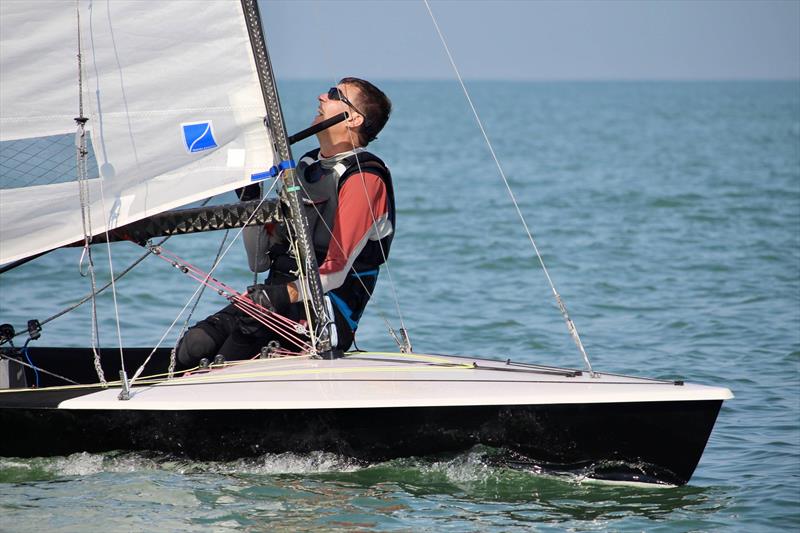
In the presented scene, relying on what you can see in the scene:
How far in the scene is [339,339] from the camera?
15.6 ft

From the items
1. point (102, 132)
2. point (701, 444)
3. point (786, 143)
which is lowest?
point (701, 444)

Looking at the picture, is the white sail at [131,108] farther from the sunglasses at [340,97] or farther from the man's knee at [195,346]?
the man's knee at [195,346]

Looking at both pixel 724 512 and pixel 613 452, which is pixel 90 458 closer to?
pixel 613 452

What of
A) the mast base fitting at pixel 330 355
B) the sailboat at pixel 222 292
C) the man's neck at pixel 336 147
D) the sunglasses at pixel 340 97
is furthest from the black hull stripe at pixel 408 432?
the sunglasses at pixel 340 97

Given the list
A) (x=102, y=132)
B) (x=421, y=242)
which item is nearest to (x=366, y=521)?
(x=102, y=132)

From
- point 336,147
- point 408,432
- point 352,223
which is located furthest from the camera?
point 336,147

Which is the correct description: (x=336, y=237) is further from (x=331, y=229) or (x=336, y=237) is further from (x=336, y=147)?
(x=336, y=147)

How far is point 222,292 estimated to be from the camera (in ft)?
15.1

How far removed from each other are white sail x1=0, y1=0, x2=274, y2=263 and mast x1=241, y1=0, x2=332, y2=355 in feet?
0.11

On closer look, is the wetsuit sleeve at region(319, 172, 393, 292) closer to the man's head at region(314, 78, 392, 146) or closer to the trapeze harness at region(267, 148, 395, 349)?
the trapeze harness at region(267, 148, 395, 349)

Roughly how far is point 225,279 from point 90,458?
5.77m

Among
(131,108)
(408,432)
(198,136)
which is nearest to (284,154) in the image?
(198,136)

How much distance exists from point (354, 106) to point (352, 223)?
0.51 meters

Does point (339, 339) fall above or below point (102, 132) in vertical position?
below
